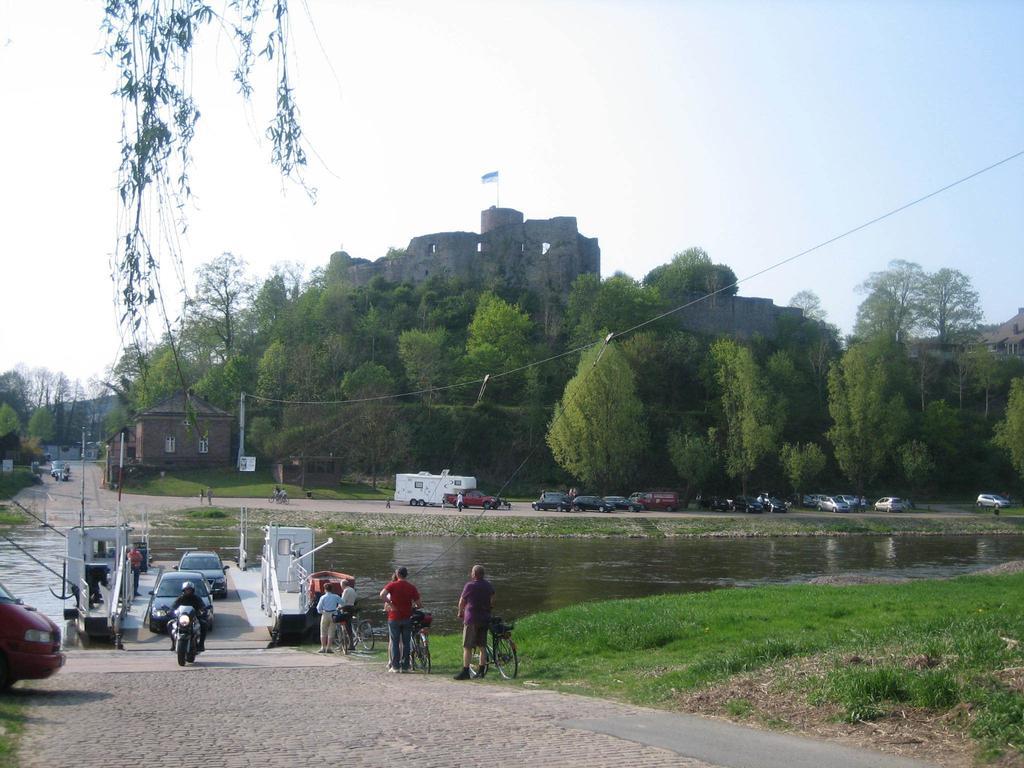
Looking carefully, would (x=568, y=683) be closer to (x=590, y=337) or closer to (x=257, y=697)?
(x=257, y=697)

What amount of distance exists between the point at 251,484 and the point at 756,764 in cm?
6869

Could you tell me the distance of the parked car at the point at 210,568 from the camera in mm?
27734

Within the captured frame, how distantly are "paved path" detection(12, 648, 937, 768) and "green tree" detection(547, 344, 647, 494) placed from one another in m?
56.7

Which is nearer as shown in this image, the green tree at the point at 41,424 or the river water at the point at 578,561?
the river water at the point at 578,561

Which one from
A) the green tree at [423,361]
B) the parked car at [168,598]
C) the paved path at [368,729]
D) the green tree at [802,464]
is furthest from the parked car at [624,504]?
the paved path at [368,729]

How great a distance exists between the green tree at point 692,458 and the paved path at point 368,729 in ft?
203

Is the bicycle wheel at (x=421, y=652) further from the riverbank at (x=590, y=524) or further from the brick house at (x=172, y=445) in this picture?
the brick house at (x=172, y=445)

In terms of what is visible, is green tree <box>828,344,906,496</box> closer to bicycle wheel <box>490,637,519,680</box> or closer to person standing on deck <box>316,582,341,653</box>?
person standing on deck <box>316,582,341,653</box>

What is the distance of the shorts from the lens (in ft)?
44.3

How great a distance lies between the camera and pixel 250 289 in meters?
91.9

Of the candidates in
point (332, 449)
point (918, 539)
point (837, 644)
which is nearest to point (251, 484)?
point (332, 449)

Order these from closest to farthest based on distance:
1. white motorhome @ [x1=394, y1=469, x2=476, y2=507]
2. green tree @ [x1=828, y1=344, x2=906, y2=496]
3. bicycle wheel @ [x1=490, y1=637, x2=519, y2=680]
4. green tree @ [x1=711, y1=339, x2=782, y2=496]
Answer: bicycle wheel @ [x1=490, y1=637, x2=519, y2=680] → white motorhome @ [x1=394, y1=469, x2=476, y2=507] → green tree @ [x1=711, y1=339, x2=782, y2=496] → green tree @ [x1=828, y1=344, x2=906, y2=496]

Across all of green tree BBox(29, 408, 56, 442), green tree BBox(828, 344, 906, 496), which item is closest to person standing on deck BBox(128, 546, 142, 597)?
green tree BBox(29, 408, 56, 442)

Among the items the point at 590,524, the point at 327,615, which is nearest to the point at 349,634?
the point at 327,615
